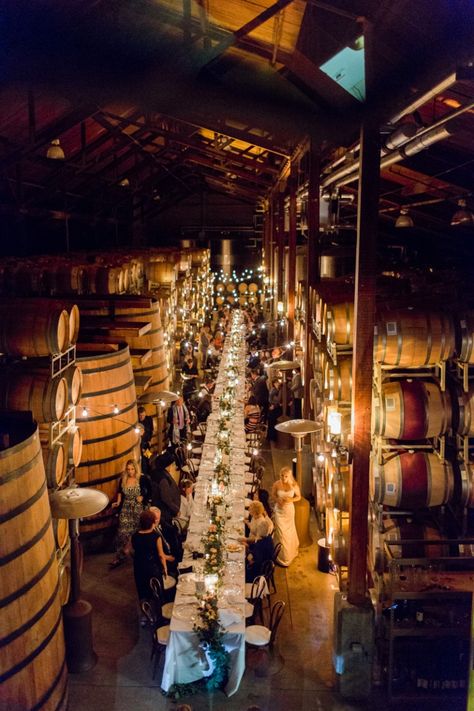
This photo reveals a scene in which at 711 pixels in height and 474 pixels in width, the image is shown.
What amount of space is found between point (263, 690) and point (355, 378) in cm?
273

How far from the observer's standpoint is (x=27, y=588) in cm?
422

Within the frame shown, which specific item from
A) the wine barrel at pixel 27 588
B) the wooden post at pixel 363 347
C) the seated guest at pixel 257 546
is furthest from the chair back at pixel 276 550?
the wine barrel at pixel 27 588

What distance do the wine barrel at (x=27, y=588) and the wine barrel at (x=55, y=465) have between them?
3.92 ft

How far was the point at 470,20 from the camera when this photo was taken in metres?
4.28

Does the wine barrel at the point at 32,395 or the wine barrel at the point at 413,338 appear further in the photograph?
the wine barrel at the point at 413,338

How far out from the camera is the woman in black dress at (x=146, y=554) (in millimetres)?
6418

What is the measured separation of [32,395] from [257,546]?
279cm

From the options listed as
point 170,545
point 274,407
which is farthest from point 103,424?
point 274,407

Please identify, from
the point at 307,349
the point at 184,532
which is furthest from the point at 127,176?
the point at 184,532

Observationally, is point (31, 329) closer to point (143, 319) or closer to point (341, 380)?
point (341, 380)

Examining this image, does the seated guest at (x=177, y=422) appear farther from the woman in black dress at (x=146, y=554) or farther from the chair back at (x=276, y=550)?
the woman in black dress at (x=146, y=554)

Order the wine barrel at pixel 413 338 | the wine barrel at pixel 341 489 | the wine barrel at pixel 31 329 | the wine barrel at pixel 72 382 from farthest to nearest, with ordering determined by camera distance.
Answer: the wine barrel at pixel 341 489 < the wine barrel at pixel 72 382 < the wine barrel at pixel 413 338 < the wine barrel at pixel 31 329

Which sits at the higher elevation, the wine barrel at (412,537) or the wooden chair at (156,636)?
the wine barrel at (412,537)

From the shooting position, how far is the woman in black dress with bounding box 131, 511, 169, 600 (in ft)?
21.1
